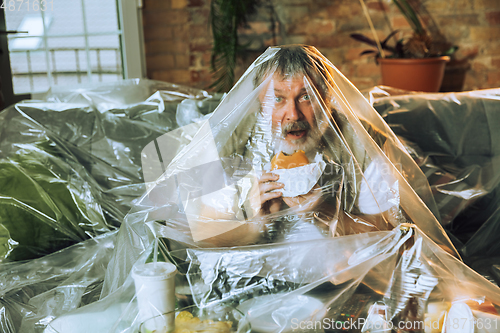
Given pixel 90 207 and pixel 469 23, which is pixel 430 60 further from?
pixel 90 207

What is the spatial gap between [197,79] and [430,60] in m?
1.49

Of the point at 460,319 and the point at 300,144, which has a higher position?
the point at 300,144

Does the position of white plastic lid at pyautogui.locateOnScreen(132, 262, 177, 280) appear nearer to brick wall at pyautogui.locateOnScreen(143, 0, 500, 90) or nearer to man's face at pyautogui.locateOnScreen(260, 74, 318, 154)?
man's face at pyautogui.locateOnScreen(260, 74, 318, 154)

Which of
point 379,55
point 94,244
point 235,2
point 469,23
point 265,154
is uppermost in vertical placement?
point 235,2

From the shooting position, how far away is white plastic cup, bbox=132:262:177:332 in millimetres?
516

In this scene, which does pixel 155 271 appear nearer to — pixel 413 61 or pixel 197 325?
pixel 197 325

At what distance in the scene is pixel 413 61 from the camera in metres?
2.31

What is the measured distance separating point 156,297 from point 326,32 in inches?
98.5

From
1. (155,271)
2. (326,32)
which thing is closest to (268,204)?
(155,271)

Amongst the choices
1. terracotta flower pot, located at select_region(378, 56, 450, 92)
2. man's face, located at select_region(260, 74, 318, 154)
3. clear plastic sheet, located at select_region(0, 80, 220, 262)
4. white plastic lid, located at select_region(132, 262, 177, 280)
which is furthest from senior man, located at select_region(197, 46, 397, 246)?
terracotta flower pot, located at select_region(378, 56, 450, 92)

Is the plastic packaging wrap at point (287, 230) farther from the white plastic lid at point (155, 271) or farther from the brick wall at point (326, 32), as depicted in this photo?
the brick wall at point (326, 32)

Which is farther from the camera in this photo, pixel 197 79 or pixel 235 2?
pixel 197 79

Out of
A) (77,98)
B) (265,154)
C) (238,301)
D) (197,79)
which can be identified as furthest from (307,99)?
(197,79)

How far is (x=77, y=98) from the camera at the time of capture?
1562 millimetres
